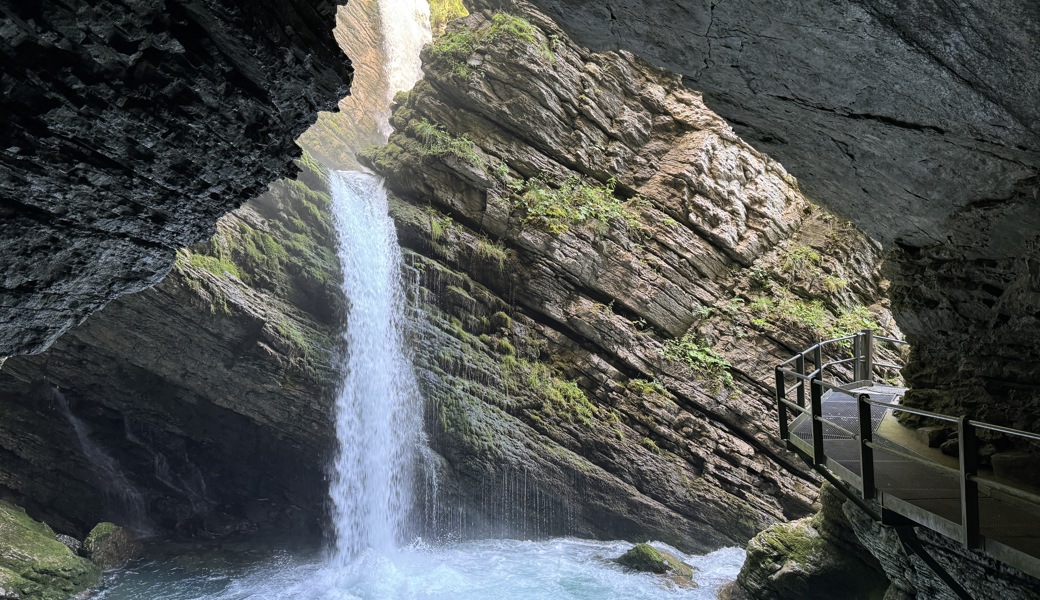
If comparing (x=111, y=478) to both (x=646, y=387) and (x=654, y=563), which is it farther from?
(x=646, y=387)

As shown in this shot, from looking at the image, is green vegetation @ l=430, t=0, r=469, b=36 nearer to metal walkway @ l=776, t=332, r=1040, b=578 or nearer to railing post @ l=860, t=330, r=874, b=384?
railing post @ l=860, t=330, r=874, b=384

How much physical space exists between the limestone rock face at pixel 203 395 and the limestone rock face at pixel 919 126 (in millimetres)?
10172

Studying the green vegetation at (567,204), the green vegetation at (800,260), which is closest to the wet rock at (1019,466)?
the green vegetation at (567,204)

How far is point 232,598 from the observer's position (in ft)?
36.6

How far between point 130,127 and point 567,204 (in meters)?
12.3

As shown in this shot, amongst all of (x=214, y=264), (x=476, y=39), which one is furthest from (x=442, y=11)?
(x=214, y=264)

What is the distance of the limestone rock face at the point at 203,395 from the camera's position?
40.7ft

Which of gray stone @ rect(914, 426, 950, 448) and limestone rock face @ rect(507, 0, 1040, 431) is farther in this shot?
gray stone @ rect(914, 426, 950, 448)

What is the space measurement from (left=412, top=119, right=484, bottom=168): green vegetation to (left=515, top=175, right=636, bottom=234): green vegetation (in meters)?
1.77

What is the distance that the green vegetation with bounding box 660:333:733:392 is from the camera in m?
14.8

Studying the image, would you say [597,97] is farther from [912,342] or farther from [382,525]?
[382,525]

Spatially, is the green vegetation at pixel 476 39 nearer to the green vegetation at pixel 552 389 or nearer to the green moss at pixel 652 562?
the green vegetation at pixel 552 389

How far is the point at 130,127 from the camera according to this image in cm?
506

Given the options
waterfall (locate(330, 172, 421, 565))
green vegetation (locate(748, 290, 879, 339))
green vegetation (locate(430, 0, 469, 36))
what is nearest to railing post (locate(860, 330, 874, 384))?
green vegetation (locate(748, 290, 879, 339))
